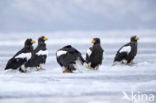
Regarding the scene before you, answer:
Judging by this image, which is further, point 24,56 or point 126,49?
Answer: point 126,49

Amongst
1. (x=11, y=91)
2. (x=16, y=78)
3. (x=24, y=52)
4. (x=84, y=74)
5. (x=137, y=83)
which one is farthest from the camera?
(x=24, y=52)

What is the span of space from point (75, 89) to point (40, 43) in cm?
420

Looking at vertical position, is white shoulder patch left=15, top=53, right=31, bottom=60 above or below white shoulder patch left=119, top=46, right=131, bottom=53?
below

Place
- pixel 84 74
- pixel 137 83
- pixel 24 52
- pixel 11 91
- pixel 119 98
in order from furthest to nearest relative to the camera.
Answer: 1. pixel 24 52
2. pixel 84 74
3. pixel 137 83
4. pixel 11 91
5. pixel 119 98

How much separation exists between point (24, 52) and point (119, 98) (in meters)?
4.05

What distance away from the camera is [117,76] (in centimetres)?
835

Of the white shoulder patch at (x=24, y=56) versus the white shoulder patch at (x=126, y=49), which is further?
the white shoulder patch at (x=126, y=49)

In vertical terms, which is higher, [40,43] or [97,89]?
[40,43]

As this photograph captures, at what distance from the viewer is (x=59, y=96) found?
6168 mm

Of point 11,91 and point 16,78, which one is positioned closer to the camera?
point 11,91

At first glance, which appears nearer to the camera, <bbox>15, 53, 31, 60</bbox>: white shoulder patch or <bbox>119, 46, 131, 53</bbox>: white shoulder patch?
<bbox>15, 53, 31, 60</bbox>: white shoulder patch

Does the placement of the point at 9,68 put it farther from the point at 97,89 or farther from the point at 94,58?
the point at 97,89

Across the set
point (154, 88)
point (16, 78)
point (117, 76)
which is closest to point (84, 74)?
point (117, 76)

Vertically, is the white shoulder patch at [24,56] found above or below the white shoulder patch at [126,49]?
below
